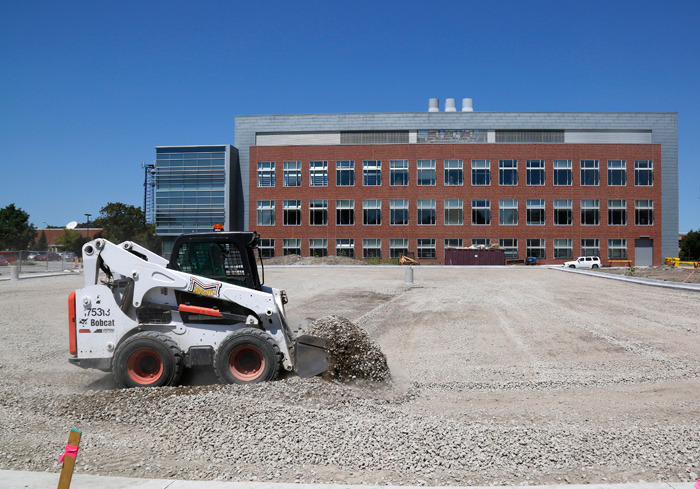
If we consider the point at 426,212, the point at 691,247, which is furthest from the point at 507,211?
the point at 691,247

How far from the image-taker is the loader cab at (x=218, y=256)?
814 centimetres

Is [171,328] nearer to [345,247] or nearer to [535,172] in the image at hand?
[345,247]

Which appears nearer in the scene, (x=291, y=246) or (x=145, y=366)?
(x=145, y=366)

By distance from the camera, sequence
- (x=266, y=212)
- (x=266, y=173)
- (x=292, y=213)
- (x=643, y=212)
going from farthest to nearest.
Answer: (x=266, y=212) < (x=266, y=173) < (x=292, y=213) < (x=643, y=212)

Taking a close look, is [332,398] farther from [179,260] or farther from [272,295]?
[179,260]

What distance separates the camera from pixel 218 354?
7.56 metres

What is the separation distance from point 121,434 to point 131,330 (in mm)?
1934

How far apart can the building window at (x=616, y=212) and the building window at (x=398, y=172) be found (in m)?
25.5

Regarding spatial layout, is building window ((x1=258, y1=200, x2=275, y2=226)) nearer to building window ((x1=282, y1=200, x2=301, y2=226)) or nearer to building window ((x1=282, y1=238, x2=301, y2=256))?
building window ((x1=282, y1=200, x2=301, y2=226))

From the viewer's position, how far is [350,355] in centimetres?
835

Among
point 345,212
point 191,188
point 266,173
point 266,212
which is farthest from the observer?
point 266,212

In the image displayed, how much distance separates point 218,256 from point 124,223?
243ft

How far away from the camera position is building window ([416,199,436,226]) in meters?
61.8

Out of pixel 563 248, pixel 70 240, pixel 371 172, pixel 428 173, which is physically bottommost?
pixel 563 248
